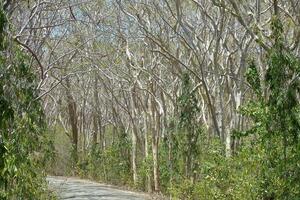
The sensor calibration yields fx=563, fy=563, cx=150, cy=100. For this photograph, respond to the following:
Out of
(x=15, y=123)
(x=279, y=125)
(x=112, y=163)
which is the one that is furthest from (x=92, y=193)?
(x=15, y=123)

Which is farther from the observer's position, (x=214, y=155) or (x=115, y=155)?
(x=115, y=155)

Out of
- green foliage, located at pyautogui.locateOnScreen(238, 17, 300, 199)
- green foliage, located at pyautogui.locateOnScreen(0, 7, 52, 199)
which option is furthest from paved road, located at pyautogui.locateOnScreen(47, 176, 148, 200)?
green foliage, located at pyautogui.locateOnScreen(0, 7, 52, 199)

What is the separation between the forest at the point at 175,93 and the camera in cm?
799

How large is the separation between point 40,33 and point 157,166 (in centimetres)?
573

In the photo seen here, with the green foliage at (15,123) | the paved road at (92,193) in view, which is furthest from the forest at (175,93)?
the paved road at (92,193)

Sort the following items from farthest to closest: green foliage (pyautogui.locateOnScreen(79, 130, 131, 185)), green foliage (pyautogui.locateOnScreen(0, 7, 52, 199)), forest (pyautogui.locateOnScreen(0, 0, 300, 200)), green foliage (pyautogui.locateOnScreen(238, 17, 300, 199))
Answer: green foliage (pyautogui.locateOnScreen(79, 130, 131, 185))
green foliage (pyautogui.locateOnScreen(238, 17, 300, 199))
forest (pyautogui.locateOnScreen(0, 0, 300, 200))
green foliage (pyautogui.locateOnScreen(0, 7, 52, 199))

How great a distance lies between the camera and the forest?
314 inches

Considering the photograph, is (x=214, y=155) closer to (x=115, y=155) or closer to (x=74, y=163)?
(x=115, y=155)

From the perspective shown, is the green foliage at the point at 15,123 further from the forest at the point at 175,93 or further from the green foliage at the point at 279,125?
the green foliage at the point at 279,125

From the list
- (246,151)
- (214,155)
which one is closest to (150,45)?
(214,155)

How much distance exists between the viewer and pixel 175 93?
19.8 meters

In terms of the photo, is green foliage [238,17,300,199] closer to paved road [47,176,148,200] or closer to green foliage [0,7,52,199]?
green foliage [0,7,52,199]

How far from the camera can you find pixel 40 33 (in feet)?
50.2

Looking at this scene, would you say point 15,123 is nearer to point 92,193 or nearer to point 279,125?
point 279,125
